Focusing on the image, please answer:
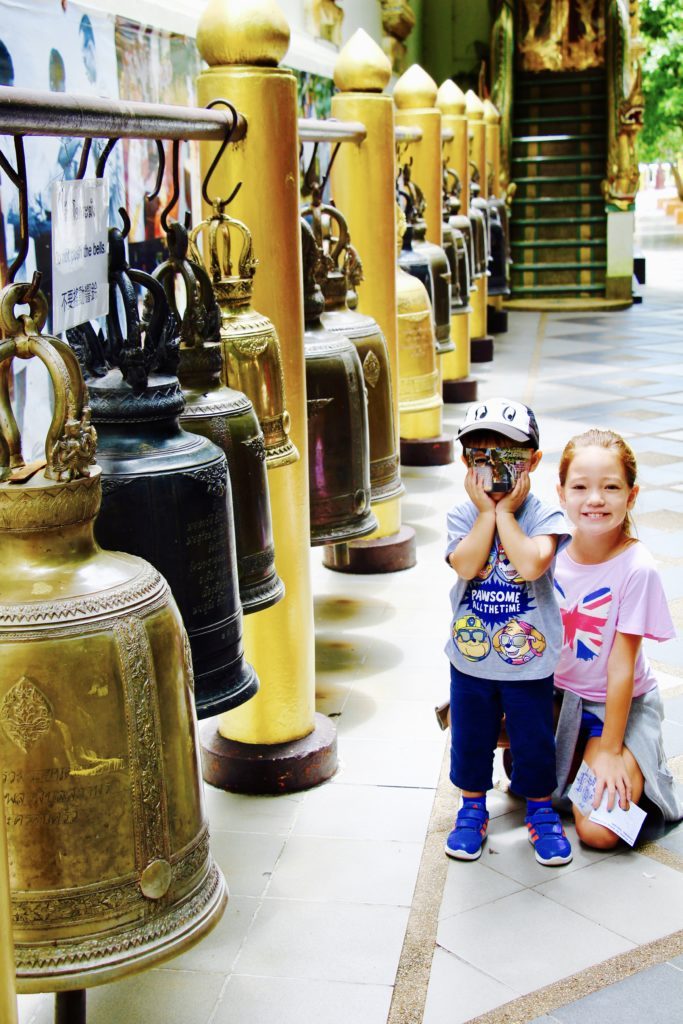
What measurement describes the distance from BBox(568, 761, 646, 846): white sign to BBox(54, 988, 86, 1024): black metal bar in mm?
1444

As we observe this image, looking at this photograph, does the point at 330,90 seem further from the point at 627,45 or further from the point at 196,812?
the point at 196,812

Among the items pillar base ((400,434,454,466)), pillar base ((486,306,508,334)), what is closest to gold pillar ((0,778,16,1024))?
pillar base ((400,434,454,466))

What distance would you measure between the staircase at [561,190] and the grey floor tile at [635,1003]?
14827mm

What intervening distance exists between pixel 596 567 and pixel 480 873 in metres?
0.81

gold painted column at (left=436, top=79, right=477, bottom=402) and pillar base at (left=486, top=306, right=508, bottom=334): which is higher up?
gold painted column at (left=436, top=79, right=477, bottom=402)

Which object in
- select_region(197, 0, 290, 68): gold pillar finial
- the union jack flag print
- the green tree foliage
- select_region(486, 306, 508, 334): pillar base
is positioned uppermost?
the green tree foliage

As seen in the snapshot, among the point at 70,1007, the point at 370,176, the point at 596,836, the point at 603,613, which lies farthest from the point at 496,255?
the point at 70,1007

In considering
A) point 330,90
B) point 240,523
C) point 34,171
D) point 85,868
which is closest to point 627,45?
point 330,90

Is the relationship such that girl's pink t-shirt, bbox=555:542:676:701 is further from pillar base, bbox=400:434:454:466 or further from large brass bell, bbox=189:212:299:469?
pillar base, bbox=400:434:454:466

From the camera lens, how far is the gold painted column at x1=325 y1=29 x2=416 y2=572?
494 cm

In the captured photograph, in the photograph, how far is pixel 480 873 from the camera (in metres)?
3.20

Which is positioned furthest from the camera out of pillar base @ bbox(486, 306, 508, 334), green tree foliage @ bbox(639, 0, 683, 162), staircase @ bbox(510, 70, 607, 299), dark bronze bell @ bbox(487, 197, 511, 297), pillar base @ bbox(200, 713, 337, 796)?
green tree foliage @ bbox(639, 0, 683, 162)

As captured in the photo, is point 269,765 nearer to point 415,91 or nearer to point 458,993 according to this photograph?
point 458,993

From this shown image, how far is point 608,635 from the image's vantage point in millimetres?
3363
